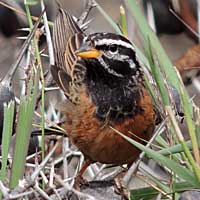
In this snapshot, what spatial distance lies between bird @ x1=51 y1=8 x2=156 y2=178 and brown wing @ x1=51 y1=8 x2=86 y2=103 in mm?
88

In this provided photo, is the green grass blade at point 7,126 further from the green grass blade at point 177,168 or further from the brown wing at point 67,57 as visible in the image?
the brown wing at point 67,57

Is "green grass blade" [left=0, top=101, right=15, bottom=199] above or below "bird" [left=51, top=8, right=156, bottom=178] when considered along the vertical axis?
above

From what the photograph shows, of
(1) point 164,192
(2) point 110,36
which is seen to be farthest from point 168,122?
(2) point 110,36

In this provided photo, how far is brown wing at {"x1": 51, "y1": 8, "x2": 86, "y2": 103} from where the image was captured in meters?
→ 3.54

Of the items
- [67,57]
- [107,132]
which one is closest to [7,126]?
[107,132]

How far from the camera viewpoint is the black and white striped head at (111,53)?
313 centimetres

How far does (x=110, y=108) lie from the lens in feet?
10.8

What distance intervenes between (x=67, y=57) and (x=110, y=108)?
2.39 ft

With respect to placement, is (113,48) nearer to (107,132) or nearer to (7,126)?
(107,132)

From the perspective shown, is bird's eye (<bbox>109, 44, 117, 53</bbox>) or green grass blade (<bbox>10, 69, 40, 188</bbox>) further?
bird's eye (<bbox>109, 44, 117, 53</bbox>)

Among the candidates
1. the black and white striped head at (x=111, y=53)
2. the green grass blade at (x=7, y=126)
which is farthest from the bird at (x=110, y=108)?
the green grass blade at (x=7, y=126)

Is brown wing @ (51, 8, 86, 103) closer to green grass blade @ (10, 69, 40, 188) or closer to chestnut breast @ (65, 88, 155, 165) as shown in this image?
chestnut breast @ (65, 88, 155, 165)

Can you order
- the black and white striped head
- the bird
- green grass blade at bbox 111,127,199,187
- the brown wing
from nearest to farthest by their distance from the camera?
green grass blade at bbox 111,127,199,187 < the black and white striped head < the bird < the brown wing

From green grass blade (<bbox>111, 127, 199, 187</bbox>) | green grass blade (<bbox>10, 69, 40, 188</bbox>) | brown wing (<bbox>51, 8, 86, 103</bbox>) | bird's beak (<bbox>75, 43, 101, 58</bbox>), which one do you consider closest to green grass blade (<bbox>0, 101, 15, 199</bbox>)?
green grass blade (<bbox>10, 69, 40, 188</bbox>)
